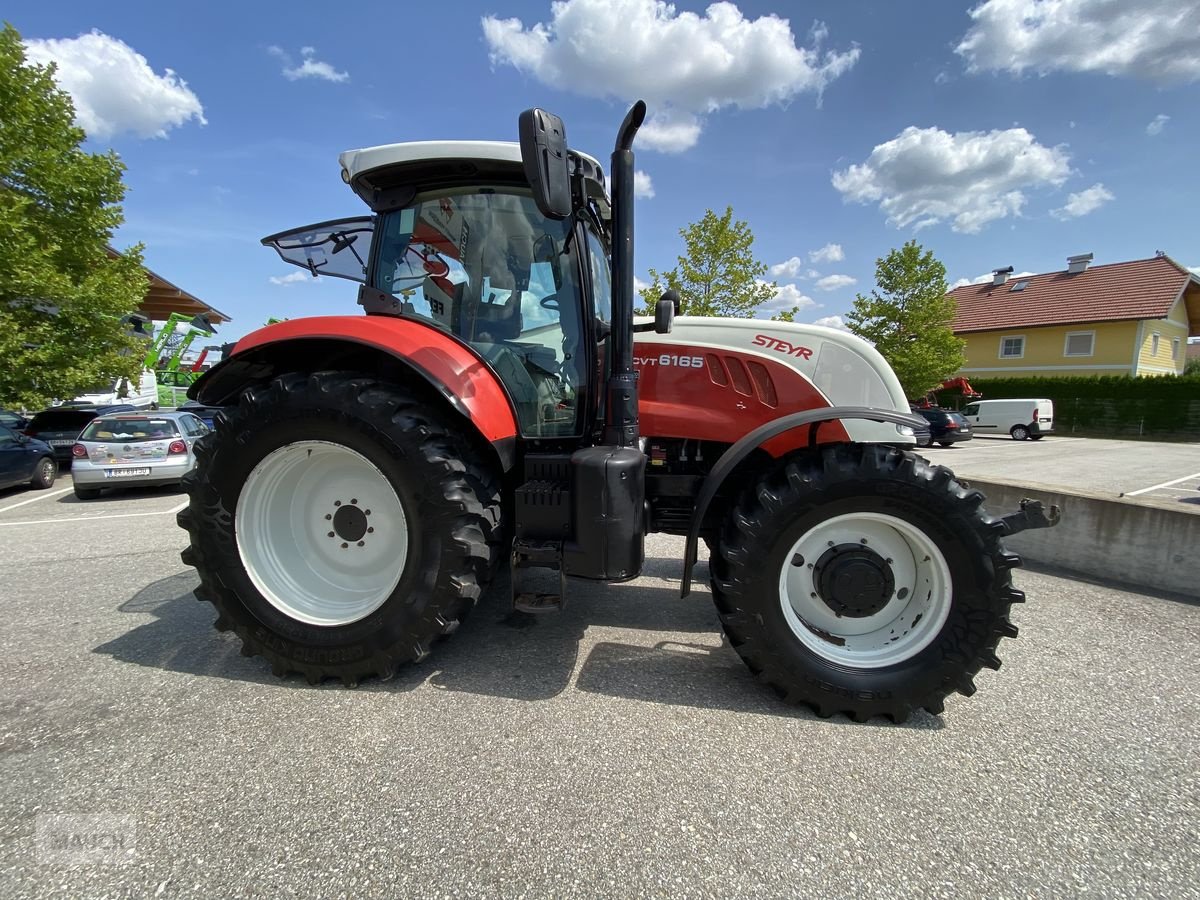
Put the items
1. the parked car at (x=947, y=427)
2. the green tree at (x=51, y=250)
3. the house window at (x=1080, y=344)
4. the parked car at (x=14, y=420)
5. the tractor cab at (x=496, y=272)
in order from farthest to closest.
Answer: the house window at (x=1080, y=344) < the parked car at (x=947, y=427) < the parked car at (x=14, y=420) < the green tree at (x=51, y=250) < the tractor cab at (x=496, y=272)

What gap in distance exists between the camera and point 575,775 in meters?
1.92

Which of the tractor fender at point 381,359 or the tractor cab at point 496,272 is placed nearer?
the tractor fender at point 381,359

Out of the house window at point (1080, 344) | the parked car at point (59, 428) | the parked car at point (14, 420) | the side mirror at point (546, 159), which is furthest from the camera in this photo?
the house window at point (1080, 344)

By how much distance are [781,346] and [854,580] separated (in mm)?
1204

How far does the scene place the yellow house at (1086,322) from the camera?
2480 cm

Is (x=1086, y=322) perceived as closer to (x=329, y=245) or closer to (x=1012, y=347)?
(x=1012, y=347)

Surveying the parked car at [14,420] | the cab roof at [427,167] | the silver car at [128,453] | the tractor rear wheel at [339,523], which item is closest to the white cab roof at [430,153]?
the cab roof at [427,167]

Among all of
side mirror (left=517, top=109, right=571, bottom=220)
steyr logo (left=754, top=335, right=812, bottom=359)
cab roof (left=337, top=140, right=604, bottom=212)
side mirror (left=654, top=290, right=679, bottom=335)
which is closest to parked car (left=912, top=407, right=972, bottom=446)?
steyr logo (left=754, top=335, right=812, bottom=359)

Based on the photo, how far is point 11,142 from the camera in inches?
371

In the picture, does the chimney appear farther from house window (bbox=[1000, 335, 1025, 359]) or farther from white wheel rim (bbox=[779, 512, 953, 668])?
white wheel rim (bbox=[779, 512, 953, 668])

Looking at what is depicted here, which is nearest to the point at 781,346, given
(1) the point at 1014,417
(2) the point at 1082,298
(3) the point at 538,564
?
(3) the point at 538,564

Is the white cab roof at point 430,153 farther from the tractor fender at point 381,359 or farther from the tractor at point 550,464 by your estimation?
the tractor fender at point 381,359

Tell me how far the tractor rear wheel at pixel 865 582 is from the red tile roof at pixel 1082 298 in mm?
31921

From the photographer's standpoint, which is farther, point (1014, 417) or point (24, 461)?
point (1014, 417)
